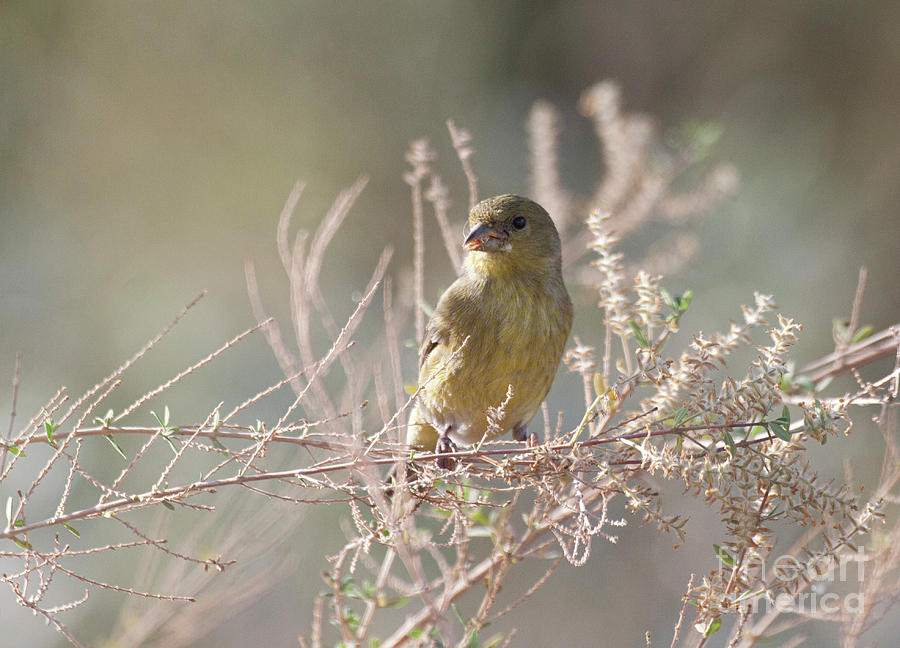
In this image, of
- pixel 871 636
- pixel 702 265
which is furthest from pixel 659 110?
pixel 871 636

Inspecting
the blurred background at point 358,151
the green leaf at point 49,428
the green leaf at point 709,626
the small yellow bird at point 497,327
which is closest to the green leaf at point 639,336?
the green leaf at point 709,626

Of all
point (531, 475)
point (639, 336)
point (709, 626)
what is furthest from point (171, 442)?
point (709, 626)

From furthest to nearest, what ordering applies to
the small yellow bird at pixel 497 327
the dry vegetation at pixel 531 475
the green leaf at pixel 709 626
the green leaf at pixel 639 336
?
the small yellow bird at pixel 497 327
the green leaf at pixel 639 336
the green leaf at pixel 709 626
the dry vegetation at pixel 531 475

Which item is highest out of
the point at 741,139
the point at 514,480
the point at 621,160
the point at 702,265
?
the point at 741,139

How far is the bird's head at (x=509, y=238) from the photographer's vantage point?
3.62 metres

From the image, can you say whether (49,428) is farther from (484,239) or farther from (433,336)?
(484,239)

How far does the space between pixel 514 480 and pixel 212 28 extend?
269 inches

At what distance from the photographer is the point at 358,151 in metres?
8.30

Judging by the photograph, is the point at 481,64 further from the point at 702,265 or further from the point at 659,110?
the point at 702,265

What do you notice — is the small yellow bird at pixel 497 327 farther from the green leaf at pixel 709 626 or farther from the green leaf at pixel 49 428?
the green leaf at pixel 49 428

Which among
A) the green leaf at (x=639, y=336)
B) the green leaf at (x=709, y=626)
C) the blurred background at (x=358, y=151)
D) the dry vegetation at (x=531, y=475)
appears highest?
the blurred background at (x=358, y=151)

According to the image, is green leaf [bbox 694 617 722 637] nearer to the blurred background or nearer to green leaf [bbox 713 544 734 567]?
green leaf [bbox 713 544 734 567]

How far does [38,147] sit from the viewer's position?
7.79 m

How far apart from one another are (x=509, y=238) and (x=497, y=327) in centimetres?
39
